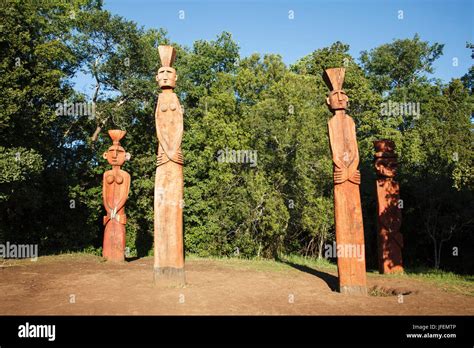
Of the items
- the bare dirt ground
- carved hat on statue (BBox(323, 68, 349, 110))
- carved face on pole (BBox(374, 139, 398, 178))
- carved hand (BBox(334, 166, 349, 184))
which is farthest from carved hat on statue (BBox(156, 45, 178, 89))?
carved face on pole (BBox(374, 139, 398, 178))

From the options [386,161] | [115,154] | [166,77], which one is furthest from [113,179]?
[386,161]

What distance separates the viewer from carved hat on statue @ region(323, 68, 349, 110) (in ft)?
29.9

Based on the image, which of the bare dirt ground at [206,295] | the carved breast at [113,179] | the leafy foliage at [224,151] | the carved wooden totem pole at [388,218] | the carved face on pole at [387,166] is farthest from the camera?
the leafy foliage at [224,151]

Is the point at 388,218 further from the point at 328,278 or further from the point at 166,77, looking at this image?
the point at 166,77

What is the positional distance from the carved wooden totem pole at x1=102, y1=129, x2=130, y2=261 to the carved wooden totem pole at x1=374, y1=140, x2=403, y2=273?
946 centimetres

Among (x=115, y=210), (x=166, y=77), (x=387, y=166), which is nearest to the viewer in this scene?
(x=166, y=77)

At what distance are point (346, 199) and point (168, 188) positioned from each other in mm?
4404

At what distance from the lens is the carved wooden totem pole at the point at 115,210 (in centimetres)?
1353

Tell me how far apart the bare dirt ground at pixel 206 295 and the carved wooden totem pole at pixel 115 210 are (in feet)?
5.64

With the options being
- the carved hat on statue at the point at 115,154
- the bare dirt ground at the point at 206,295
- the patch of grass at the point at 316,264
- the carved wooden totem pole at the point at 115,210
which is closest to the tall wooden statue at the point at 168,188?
the bare dirt ground at the point at 206,295

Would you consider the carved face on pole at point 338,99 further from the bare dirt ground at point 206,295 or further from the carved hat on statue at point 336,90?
the bare dirt ground at point 206,295

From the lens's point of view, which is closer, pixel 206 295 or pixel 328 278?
pixel 206 295

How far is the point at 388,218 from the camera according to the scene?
1279 centimetres

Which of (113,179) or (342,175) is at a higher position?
(113,179)
